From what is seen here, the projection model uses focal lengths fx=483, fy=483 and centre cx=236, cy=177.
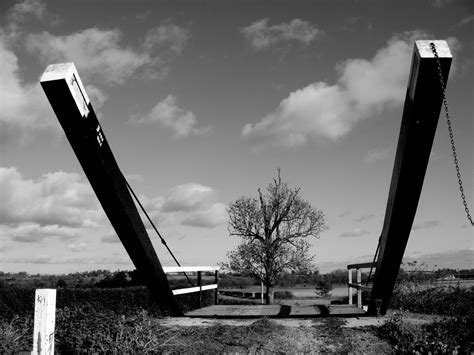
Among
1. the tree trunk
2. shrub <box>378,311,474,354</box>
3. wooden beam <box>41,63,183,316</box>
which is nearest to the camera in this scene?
wooden beam <box>41,63,183,316</box>

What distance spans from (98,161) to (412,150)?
11.2ft

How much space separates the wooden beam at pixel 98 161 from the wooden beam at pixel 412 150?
10.3ft

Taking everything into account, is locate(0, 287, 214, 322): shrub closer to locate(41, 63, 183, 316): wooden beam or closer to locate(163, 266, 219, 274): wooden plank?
locate(163, 266, 219, 274): wooden plank

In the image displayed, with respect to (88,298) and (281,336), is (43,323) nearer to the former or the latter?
(281,336)

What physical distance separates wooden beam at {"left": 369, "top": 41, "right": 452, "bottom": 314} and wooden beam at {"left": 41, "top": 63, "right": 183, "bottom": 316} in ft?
10.3

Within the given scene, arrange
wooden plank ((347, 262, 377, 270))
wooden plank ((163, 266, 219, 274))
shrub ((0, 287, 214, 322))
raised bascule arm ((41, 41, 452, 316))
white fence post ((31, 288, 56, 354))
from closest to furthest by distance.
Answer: raised bascule arm ((41, 41, 452, 316)), white fence post ((31, 288, 56, 354)), wooden plank ((163, 266, 219, 274)), wooden plank ((347, 262, 377, 270)), shrub ((0, 287, 214, 322))

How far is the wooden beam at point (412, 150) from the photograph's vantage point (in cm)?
448

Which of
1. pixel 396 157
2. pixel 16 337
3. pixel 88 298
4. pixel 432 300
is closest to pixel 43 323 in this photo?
pixel 16 337

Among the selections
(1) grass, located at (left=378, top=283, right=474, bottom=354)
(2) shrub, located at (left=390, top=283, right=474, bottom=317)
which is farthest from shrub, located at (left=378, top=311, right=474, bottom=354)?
(2) shrub, located at (left=390, top=283, right=474, bottom=317)

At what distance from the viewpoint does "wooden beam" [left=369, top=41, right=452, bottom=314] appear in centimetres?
448

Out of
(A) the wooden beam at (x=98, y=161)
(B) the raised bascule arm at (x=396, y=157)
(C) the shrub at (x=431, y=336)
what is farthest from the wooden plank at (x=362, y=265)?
(A) the wooden beam at (x=98, y=161)

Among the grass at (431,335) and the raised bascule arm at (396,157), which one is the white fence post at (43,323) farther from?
the grass at (431,335)

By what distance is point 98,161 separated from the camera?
5.39 meters

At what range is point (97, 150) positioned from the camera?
209 inches
